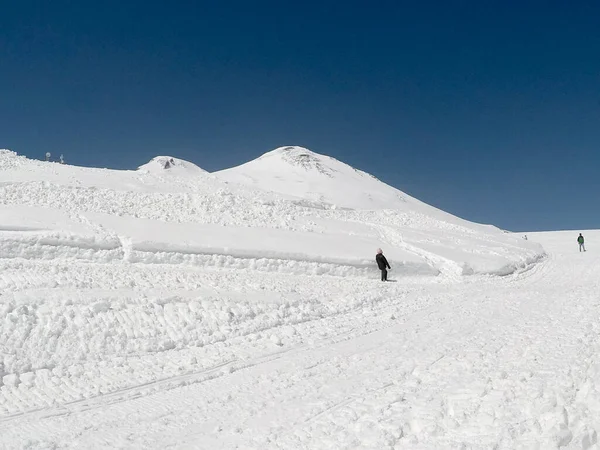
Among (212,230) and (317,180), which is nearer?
(212,230)

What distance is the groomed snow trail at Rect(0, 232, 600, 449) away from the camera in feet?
19.0

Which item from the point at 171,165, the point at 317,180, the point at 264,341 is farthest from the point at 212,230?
the point at 171,165

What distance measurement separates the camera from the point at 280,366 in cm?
902

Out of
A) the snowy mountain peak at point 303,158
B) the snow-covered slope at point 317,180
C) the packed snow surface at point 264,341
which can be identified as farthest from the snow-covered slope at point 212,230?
the snowy mountain peak at point 303,158

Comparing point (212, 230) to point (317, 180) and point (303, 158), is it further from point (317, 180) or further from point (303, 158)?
point (303, 158)

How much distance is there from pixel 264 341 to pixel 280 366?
1842 mm

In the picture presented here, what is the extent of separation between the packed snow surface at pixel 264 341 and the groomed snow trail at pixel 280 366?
40 mm

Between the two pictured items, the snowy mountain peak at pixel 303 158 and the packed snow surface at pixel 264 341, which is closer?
the packed snow surface at pixel 264 341

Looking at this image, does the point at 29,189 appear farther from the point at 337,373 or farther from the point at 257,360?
the point at 337,373

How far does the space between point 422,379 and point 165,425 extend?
3983 mm

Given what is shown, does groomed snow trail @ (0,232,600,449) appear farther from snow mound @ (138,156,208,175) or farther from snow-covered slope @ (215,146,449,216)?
snow mound @ (138,156,208,175)

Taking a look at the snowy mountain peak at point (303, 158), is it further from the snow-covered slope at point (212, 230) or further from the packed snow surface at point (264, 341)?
the packed snow surface at point (264, 341)

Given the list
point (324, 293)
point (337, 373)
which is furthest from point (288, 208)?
point (337, 373)

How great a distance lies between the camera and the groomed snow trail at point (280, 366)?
5.78m
